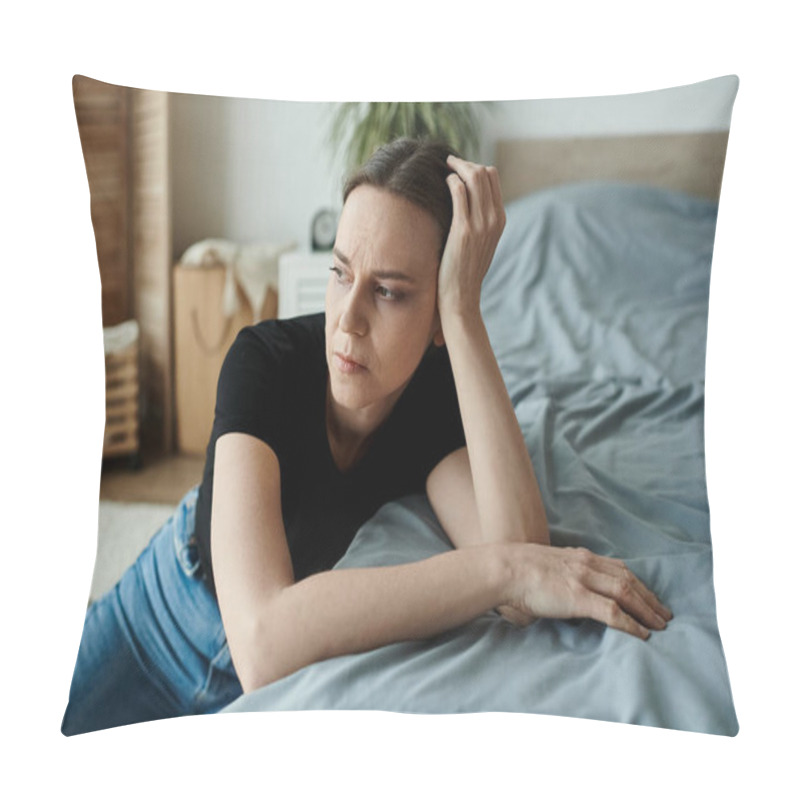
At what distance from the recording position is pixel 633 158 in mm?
1336

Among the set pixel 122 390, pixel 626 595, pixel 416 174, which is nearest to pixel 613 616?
pixel 626 595

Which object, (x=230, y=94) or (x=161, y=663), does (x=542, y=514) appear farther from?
(x=230, y=94)

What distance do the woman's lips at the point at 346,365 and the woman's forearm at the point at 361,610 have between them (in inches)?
9.6

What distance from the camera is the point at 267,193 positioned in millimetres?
1269

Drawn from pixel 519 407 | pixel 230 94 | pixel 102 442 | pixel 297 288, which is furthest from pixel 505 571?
pixel 230 94

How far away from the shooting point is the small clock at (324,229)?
121 cm

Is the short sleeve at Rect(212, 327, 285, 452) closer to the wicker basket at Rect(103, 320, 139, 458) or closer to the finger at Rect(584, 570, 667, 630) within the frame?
the wicker basket at Rect(103, 320, 139, 458)

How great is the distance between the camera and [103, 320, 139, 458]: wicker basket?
1.26 metres

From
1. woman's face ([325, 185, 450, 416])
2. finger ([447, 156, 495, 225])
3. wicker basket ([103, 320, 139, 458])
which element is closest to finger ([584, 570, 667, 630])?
woman's face ([325, 185, 450, 416])

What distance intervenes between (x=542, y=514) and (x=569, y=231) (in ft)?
1.32

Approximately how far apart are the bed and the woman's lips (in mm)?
179

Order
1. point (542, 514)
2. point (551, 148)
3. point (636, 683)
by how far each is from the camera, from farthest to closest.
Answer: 1. point (551, 148)
2. point (542, 514)
3. point (636, 683)

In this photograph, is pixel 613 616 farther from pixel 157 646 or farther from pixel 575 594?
pixel 157 646

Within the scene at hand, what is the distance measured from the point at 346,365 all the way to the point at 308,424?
3.4 inches
